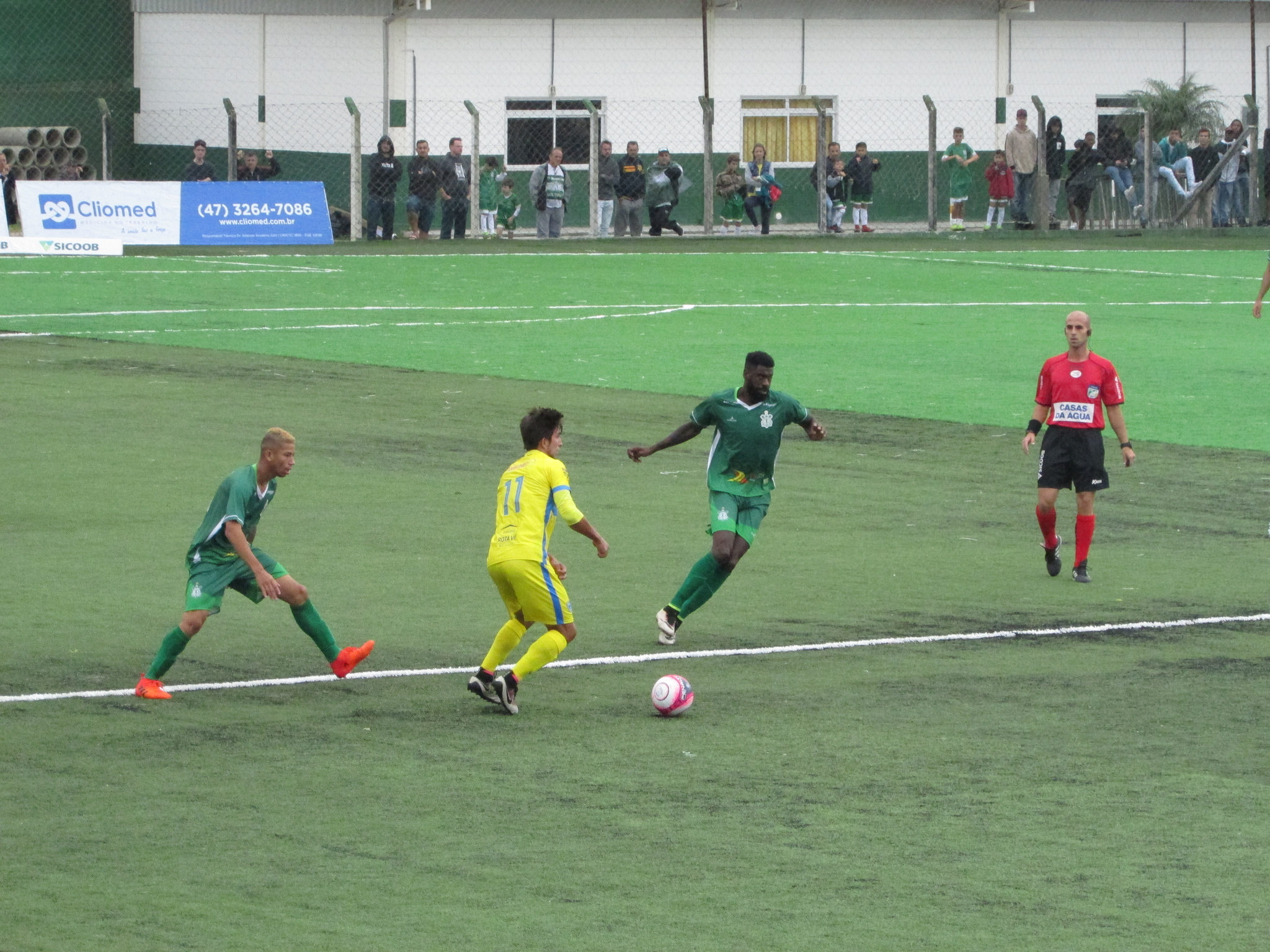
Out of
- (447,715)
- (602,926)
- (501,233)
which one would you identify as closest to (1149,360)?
(447,715)

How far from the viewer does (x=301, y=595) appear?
9.95 m

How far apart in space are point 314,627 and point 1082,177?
1564 inches

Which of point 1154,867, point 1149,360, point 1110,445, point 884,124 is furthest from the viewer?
point 884,124

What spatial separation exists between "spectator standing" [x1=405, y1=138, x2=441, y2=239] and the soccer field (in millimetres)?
18805

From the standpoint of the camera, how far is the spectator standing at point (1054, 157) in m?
46.2

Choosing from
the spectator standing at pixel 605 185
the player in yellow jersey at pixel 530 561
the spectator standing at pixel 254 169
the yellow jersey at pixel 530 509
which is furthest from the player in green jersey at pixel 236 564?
the spectator standing at pixel 605 185

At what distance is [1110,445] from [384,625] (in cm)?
903

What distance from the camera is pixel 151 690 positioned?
9859 mm

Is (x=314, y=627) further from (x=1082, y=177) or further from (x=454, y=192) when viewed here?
(x=1082, y=177)

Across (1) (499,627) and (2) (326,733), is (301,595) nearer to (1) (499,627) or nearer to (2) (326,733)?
(2) (326,733)

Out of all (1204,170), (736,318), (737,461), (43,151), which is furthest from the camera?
(43,151)

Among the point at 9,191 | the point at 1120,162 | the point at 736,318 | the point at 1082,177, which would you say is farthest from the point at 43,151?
the point at 736,318

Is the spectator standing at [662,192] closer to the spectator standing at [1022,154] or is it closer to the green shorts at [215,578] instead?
the spectator standing at [1022,154]

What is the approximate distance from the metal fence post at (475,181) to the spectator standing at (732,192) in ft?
17.1
